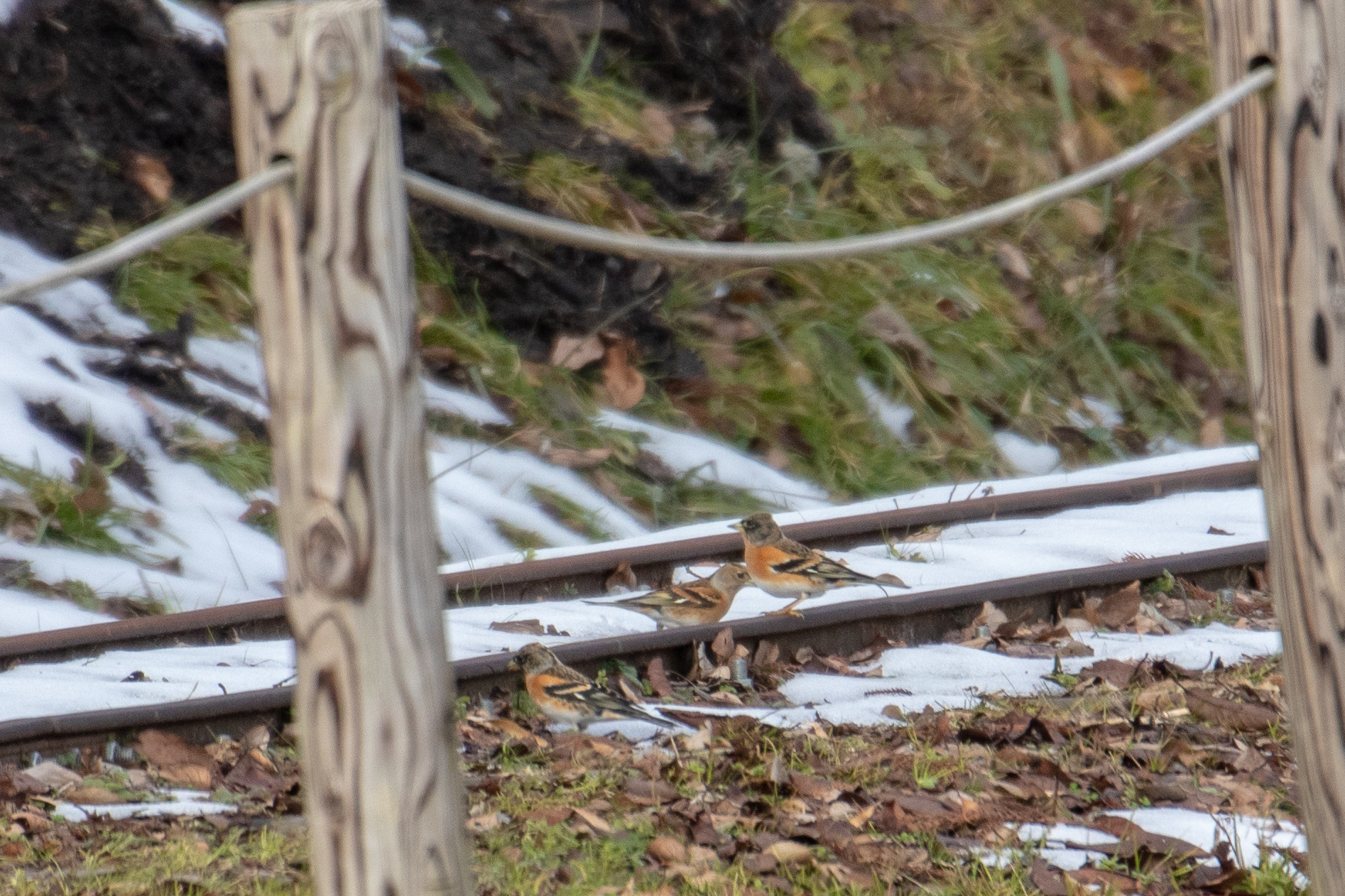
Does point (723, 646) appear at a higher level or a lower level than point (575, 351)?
lower

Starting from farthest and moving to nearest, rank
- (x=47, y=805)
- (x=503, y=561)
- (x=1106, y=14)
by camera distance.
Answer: (x=1106, y=14), (x=503, y=561), (x=47, y=805)

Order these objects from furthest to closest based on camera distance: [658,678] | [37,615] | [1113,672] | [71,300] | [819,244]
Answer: [71,300]
[37,615]
[658,678]
[1113,672]
[819,244]

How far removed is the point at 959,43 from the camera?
12406 mm

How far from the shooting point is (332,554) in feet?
7.28

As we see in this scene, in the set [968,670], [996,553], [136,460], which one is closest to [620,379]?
[136,460]

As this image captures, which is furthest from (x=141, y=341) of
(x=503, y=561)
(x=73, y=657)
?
(x=73, y=657)

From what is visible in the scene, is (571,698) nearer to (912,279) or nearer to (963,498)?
(963,498)

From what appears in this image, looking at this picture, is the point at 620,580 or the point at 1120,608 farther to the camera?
the point at 620,580

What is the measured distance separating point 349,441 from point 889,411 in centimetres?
732

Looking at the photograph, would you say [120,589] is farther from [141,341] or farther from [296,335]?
[296,335]

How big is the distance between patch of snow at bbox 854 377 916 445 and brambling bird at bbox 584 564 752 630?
3.82 metres

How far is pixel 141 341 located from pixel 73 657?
2.98 meters

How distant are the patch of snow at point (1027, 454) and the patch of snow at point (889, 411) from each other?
527 millimetres

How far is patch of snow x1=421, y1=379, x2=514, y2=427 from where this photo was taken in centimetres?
818
